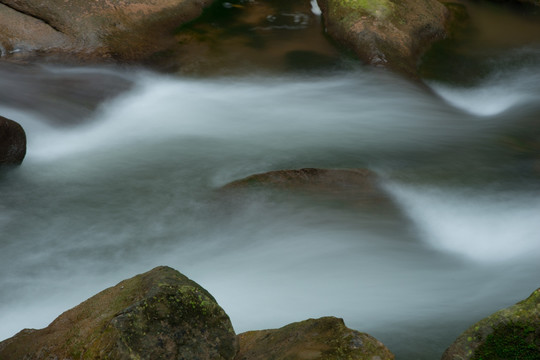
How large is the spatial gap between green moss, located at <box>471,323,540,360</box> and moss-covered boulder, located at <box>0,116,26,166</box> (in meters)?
4.54

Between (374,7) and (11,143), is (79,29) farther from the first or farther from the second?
(374,7)

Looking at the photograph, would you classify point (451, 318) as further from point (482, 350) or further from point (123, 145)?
point (123, 145)

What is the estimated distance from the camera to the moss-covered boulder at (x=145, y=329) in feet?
8.63

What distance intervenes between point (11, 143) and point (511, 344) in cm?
477

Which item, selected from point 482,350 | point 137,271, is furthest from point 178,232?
point 482,350

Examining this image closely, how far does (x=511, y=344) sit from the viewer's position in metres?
2.65

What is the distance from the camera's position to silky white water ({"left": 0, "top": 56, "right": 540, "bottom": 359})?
4.02m

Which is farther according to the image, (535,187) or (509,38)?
(509,38)

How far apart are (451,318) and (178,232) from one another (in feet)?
7.65

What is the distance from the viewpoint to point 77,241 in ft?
15.4

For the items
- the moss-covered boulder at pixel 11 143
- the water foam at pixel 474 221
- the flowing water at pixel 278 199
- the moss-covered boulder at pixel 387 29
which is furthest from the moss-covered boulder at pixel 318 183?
the moss-covered boulder at pixel 387 29

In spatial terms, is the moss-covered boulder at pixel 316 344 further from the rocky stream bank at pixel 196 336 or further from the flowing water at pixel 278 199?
the flowing water at pixel 278 199

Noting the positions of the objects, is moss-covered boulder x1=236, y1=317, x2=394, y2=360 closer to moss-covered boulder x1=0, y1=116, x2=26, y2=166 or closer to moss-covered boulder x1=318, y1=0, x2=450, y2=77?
moss-covered boulder x1=0, y1=116, x2=26, y2=166

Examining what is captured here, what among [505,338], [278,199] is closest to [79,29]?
[278,199]
